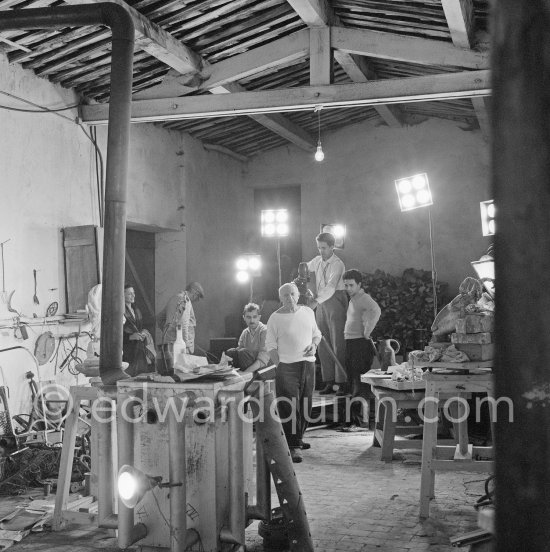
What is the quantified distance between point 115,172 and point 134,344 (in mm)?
4485

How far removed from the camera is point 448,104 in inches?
479

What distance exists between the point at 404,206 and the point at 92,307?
5752mm

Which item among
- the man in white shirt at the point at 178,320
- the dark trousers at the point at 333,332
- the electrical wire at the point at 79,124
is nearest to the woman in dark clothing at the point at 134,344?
the man in white shirt at the point at 178,320

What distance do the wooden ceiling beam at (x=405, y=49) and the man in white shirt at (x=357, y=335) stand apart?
273 centimetres

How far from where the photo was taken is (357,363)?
30.0 feet

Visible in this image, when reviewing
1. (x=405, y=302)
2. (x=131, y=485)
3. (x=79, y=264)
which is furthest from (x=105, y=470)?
(x=405, y=302)

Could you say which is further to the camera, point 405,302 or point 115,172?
point 405,302

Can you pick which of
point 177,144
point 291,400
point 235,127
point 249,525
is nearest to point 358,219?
point 235,127

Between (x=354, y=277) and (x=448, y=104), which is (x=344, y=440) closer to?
(x=354, y=277)

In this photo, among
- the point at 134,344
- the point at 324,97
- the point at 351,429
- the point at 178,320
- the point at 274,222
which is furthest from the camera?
the point at 274,222

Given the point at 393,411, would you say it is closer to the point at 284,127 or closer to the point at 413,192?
the point at 413,192

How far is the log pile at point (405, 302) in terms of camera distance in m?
12.5

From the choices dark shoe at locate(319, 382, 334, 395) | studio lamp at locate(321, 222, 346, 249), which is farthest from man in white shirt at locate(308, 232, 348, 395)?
studio lamp at locate(321, 222, 346, 249)

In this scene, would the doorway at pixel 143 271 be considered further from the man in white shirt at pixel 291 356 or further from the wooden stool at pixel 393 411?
the wooden stool at pixel 393 411
